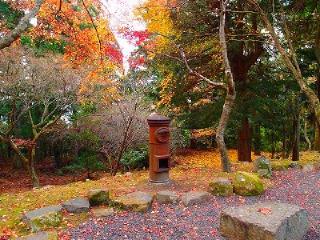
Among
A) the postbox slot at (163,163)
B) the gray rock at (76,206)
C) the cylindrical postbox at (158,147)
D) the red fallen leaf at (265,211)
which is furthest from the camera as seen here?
the postbox slot at (163,163)

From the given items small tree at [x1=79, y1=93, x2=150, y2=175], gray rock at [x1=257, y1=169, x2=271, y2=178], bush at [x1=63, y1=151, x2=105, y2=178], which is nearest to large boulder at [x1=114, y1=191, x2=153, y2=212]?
gray rock at [x1=257, y1=169, x2=271, y2=178]

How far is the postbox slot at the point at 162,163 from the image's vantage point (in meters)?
7.41

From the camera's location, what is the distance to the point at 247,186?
645 cm

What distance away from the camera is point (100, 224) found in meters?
4.89

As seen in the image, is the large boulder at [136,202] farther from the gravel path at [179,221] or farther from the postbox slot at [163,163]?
the postbox slot at [163,163]

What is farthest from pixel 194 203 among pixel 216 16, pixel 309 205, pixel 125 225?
pixel 216 16

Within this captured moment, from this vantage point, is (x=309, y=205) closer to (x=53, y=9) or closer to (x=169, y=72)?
(x=169, y=72)

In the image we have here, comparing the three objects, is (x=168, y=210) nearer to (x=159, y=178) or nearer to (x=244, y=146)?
(x=159, y=178)

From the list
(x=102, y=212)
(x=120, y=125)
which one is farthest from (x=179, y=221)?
(x=120, y=125)

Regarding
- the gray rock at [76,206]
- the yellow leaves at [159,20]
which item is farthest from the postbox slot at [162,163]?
the yellow leaves at [159,20]

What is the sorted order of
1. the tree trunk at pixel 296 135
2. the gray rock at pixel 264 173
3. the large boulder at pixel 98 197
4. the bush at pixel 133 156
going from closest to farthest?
1. the large boulder at pixel 98 197
2. the gray rock at pixel 264 173
3. the tree trunk at pixel 296 135
4. the bush at pixel 133 156

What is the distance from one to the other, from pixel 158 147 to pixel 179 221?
8.52 ft

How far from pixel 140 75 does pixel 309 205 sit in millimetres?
8768

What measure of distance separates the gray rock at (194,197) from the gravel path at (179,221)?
4.0 inches
